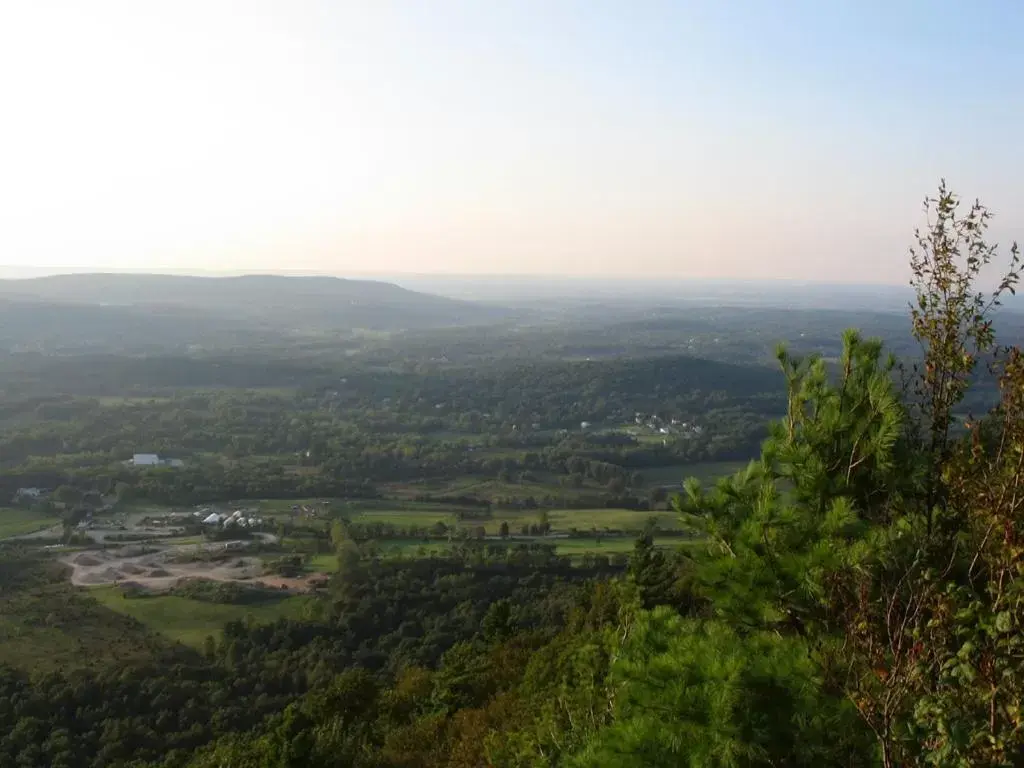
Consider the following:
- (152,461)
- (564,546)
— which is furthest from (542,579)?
(152,461)

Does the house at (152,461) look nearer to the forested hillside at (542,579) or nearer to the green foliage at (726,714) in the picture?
the forested hillside at (542,579)

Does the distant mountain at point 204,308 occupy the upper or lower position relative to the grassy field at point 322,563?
upper

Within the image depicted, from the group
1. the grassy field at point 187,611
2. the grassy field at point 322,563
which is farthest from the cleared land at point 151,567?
the grassy field at point 322,563

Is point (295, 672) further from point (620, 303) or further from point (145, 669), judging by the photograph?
point (620, 303)

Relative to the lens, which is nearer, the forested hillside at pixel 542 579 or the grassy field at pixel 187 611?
the forested hillside at pixel 542 579

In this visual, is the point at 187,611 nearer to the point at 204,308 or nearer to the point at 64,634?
the point at 64,634

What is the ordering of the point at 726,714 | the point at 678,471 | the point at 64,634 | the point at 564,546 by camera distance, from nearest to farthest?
the point at 726,714
the point at 64,634
the point at 564,546
the point at 678,471

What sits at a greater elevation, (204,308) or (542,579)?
(204,308)

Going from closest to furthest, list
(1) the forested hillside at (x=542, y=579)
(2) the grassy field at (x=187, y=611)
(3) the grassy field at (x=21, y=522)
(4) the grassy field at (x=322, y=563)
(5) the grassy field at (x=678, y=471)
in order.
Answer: (1) the forested hillside at (x=542, y=579) → (2) the grassy field at (x=187, y=611) → (4) the grassy field at (x=322, y=563) → (3) the grassy field at (x=21, y=522) → (5) the grassy field at (x=678, y=471)
